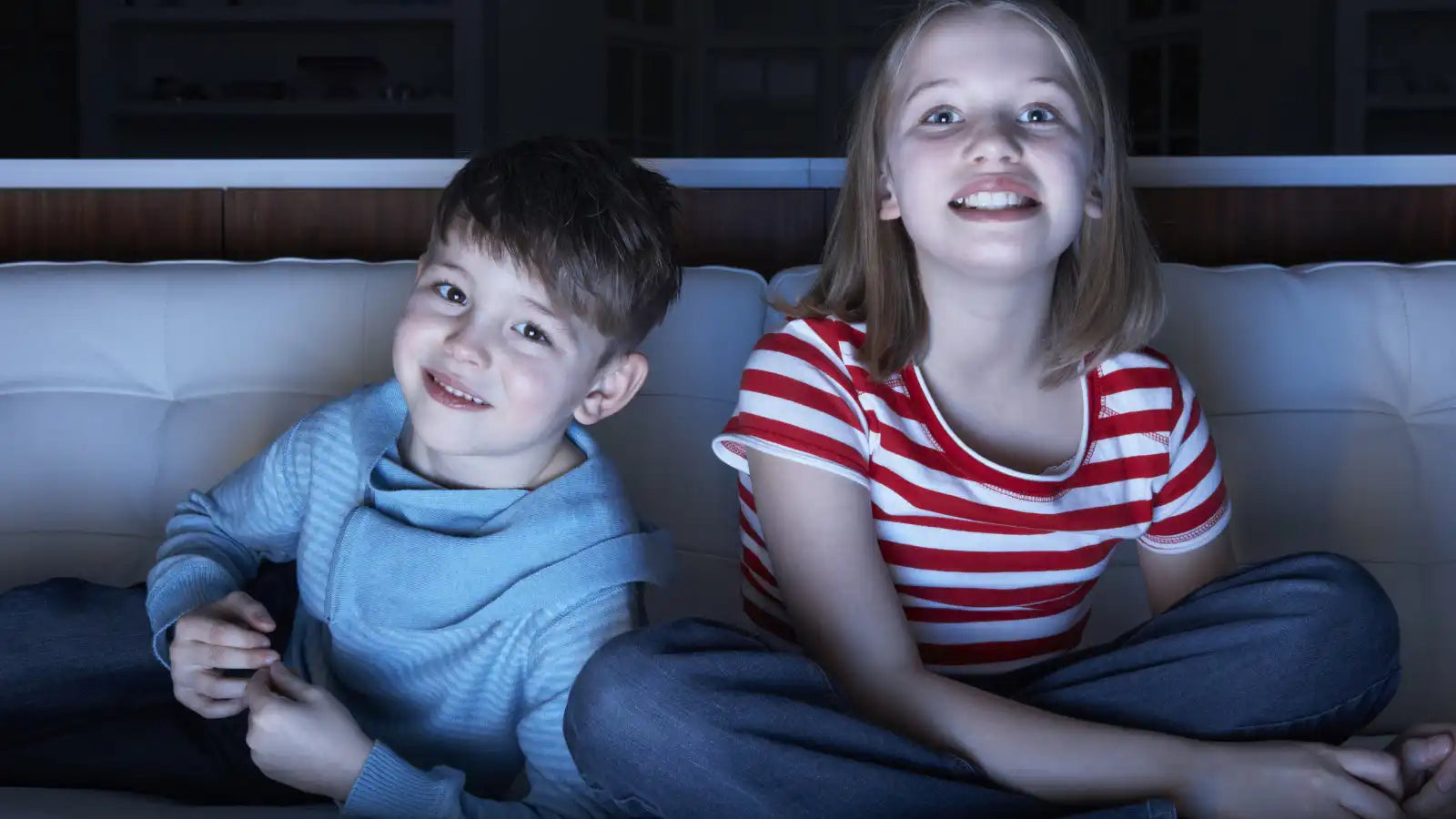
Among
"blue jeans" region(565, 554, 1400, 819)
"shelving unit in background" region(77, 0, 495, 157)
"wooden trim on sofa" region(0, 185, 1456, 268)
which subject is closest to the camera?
"blue jeans" region(565, 554, 1400, 819)

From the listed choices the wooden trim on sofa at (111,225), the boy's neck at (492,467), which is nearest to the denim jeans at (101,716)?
the boy's neck at (492,467)

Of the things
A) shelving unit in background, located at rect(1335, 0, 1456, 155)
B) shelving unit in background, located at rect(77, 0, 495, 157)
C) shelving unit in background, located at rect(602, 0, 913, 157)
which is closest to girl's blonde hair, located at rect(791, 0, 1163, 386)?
shelving unit in background, located at rect(602, 0, 913, 157)

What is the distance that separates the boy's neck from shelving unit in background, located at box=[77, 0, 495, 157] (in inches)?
75.2

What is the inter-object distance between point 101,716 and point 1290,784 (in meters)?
1.00

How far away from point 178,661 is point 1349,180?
5.52 ft

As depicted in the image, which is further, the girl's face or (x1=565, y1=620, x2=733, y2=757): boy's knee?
the girl's face

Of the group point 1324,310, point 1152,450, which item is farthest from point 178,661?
point 1324,310

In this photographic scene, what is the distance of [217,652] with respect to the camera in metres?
1.06

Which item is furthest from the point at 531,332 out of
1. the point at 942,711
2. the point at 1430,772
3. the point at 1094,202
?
the point at 1430,772

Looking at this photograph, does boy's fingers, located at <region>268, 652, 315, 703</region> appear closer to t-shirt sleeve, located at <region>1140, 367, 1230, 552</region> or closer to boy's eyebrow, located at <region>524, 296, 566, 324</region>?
boy's eyebrow, located at <region>524, 296, 566, 324</region>

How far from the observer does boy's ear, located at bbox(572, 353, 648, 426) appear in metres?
1.20

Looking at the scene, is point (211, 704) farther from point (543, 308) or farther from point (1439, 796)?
point (1439, 796)

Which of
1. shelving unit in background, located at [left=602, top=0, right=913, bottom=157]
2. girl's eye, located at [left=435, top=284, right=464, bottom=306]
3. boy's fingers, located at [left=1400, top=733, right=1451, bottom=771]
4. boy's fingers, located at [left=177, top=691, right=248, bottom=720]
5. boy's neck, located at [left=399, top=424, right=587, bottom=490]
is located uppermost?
shelving unit in background, located at [left=602, top=0, right=913, bottom=157]

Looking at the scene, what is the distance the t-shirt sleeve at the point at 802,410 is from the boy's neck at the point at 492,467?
144 millimetres
